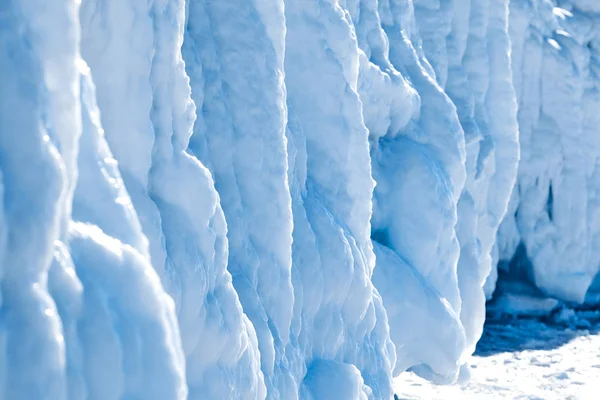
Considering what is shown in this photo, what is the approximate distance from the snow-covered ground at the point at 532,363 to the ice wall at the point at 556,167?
0.55 metres

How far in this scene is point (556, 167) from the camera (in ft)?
31.8

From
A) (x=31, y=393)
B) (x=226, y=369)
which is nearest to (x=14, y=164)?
(x=31, y=393)

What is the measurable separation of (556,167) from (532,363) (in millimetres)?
2573

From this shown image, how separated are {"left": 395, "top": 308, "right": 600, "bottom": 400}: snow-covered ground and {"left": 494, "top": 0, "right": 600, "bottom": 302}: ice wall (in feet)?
1.81

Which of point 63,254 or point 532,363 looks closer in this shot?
point 63,254

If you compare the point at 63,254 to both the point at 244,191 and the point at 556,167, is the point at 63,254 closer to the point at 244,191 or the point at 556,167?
the point at 244,191

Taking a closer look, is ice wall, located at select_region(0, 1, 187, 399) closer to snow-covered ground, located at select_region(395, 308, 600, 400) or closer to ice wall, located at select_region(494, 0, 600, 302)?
snow-covered ground, located at select_region(395, 308, 600, 400)

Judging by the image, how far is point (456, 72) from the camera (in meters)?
7.63

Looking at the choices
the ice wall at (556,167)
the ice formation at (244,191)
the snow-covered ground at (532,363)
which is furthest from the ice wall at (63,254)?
the ice wall at (556,167)

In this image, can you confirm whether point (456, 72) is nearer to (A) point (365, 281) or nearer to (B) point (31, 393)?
(A) point (365, 281)

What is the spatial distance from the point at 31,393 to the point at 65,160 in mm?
495

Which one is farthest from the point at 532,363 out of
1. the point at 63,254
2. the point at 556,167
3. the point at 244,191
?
the point at 63,254

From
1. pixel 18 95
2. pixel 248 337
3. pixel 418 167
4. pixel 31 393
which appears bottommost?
pixel 418 167

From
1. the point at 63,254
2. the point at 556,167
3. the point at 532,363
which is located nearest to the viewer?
the point at 63,254
